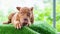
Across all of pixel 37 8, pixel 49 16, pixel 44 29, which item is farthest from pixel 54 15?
pixel 44 29

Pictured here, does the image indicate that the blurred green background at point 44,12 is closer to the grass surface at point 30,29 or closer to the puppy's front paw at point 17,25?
the grass surface at point 30,29

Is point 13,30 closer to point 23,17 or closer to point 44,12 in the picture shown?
point 23,17

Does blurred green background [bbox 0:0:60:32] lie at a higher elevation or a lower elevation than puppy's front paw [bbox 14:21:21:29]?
higher

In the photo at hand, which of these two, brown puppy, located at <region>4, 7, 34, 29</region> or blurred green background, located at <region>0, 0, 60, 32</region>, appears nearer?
brown puppy, located at <region>4, 7, 34, 29</region>

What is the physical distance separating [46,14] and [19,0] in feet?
1.42

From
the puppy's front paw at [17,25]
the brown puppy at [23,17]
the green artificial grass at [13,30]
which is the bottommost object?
the green artificial grass at [13,30]

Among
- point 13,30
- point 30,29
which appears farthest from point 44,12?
point 13,30

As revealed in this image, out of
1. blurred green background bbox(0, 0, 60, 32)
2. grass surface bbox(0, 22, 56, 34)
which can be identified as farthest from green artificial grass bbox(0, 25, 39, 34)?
blurred green background bbox(0, 0, 60, 32)

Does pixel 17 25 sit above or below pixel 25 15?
below

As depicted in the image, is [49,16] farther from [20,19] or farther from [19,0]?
[20,19]

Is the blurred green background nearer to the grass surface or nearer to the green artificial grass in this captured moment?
the grass surface

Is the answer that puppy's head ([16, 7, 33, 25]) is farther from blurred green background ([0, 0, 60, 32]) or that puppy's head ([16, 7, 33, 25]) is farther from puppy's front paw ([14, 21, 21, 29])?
blurred green background ([0, 0, 60, 32])

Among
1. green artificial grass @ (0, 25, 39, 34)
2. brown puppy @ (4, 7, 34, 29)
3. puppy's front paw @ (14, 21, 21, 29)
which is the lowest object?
green artificial grass @ (0, 25, 39, 34)

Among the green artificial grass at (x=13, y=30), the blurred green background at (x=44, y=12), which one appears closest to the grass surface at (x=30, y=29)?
the green artificial grass at (x=13, y=30)
